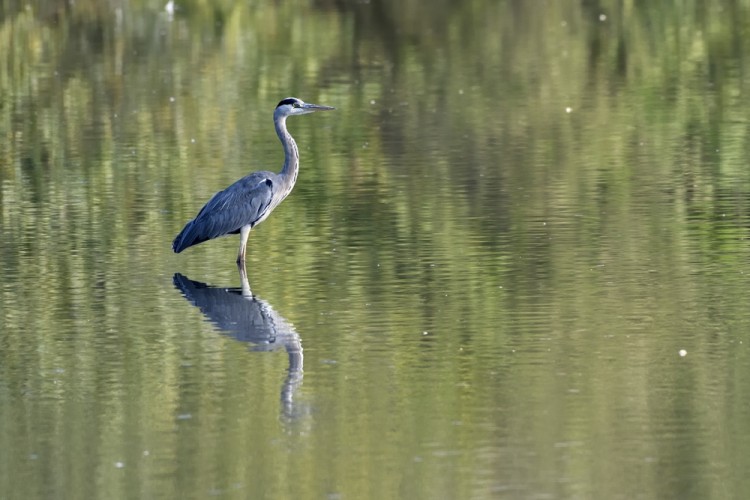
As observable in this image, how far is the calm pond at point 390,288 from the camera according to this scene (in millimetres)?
8516

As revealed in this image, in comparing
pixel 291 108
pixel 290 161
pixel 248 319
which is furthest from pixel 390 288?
pixel 291 108

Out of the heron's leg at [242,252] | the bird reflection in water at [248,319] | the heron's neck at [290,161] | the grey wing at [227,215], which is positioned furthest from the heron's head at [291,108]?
the bird reflection in water at [248,319]

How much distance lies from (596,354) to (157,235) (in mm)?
5667

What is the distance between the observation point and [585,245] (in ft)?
45.0

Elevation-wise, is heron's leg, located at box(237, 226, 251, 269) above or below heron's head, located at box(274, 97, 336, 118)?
below

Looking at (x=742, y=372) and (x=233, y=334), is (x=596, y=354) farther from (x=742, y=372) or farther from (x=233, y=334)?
(x=233, y=334)

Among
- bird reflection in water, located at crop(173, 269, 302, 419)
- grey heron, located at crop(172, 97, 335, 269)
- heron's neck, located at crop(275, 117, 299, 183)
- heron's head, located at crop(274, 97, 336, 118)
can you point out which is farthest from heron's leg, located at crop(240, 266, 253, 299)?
heron's head, located at crop(274, 97, 336, 118)

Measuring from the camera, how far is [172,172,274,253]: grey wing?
1400 centimetres

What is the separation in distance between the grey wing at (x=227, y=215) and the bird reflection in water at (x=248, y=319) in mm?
632

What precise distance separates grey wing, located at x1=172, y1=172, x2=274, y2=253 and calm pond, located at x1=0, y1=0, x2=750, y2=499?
8.4 inches

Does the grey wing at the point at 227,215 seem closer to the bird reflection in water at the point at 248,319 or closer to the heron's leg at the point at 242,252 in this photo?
the heron's leg at the point at 242,252

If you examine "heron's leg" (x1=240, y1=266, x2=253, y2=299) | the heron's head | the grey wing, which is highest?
the heron's head

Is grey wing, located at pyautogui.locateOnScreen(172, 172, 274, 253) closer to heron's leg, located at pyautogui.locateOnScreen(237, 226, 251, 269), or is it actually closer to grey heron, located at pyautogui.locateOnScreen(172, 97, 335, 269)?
grey heron, located at pyautogui.locateOnScreen(172, 97, 335, 269)

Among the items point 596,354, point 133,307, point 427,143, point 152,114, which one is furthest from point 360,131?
point 596,354
